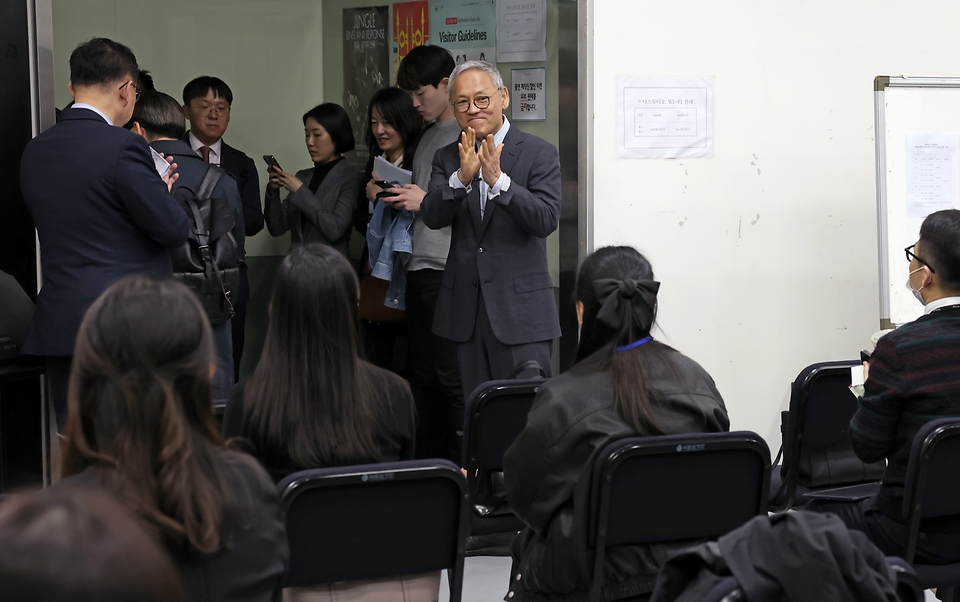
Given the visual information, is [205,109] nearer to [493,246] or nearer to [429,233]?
[429,233]

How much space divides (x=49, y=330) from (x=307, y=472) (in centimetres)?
160

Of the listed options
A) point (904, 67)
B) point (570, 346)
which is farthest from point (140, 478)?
point (904, 67)

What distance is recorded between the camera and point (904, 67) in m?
4.24

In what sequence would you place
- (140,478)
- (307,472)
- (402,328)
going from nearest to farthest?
1. (140,478)
2. (307,472)
3. (402,328)

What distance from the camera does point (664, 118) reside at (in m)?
4.06

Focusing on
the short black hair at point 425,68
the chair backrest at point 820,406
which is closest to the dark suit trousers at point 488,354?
the chair backrest at point 820,406

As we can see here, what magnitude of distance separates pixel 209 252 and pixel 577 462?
2.18m

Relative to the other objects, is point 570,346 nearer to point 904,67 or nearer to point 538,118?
point 538,118

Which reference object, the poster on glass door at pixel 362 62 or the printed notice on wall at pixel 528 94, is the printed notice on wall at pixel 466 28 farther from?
the poster on glass door at pixel 362 62

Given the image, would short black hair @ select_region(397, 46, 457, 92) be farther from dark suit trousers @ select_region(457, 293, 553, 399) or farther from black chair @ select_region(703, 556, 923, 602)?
black chair @ select_region(703, 556, 923, 602)

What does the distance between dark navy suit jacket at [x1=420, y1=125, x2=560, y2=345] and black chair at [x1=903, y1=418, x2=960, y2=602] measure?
1526mm

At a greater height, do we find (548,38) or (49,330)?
(548,38)

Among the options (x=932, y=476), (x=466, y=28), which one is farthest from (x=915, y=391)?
(x=466, y=28)

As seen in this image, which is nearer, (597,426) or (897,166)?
(597,426)
